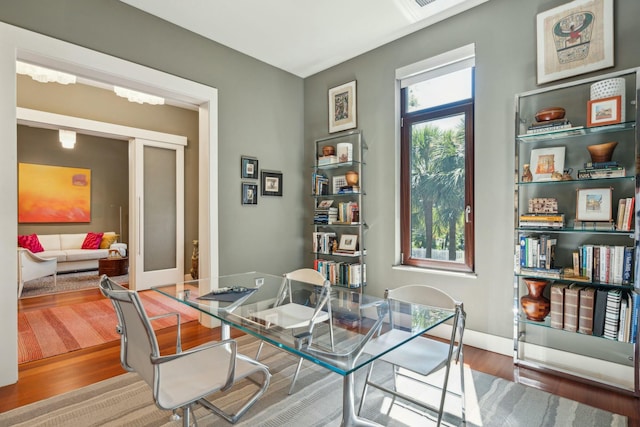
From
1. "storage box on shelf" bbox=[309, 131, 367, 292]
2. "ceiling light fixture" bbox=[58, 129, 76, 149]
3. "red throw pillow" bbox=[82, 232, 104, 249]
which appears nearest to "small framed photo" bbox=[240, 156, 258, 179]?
"storage box on shelf" bbox=[309, 131, 367, 292]

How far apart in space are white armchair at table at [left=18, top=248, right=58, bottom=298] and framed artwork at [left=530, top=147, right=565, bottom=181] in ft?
21.3

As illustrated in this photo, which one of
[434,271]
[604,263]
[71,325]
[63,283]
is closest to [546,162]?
[604,263]

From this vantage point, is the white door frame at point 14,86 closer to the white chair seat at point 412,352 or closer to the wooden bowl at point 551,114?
the white chair seat at point 412,352

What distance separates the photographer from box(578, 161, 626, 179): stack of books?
2270mm

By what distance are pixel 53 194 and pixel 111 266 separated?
8.21ft

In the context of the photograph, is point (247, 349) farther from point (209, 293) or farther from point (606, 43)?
point (606, 43)

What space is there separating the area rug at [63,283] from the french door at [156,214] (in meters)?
1.04

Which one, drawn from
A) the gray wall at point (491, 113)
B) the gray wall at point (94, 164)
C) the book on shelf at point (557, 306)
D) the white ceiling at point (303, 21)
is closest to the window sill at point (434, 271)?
the gray wall at point (491, 113)

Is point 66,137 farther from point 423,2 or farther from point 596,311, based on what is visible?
point 596,311

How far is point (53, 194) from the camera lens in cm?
732

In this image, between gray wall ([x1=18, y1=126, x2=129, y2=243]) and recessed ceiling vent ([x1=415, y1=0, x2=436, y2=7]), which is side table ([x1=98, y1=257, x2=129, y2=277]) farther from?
recessed ceiling vent ([x1=415, y1=0, x2=436, y2=7])

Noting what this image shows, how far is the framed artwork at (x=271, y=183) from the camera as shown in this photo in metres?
4.18

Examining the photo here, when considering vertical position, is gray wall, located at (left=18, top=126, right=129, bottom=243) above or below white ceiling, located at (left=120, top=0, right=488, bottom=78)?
below

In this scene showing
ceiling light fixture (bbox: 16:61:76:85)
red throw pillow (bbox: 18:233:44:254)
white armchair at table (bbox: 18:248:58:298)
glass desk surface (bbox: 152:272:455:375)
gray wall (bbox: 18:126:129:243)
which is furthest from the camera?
gray wall (bbox: 18:126:129:243)
